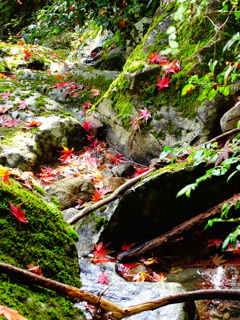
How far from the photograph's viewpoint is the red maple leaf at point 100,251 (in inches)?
122

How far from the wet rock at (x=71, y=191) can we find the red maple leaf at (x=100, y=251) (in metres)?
0.82

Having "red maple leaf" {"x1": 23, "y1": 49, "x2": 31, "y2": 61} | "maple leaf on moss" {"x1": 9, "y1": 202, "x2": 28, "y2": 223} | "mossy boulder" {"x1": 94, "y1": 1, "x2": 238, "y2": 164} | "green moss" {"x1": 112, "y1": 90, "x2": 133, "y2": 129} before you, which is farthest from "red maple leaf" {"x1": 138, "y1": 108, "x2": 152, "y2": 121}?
"red maple leaf" {"x1": 23, "y1": 49, "x2": 31, "y2": 61}

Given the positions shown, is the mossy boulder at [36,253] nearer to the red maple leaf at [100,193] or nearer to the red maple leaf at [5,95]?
Answer: the red maple leaf at [100,193]

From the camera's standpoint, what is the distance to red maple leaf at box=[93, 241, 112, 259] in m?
3.11

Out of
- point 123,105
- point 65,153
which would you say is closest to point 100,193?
point 65,153

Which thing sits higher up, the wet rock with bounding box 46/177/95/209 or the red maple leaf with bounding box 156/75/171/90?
the red maple leaf with bounding box 156/75/171/90

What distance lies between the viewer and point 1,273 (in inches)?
62.3

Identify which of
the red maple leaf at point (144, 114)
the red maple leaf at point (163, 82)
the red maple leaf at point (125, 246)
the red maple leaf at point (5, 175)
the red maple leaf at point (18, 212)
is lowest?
the red maple leaf at point (125, 246)

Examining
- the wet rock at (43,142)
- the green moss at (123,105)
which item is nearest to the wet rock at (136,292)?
the wet rock at (43,142)

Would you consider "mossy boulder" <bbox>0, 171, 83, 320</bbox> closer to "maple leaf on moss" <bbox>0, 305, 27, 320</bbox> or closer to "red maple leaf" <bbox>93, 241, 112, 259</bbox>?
"maple leaf on moss" <bbox>0, 305, 27, 320</bbox>

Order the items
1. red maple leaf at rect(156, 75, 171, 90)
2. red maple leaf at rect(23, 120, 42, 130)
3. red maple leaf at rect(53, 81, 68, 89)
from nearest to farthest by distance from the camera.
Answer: red maple leaf at rect(156, 75, 171, 90) < red maple leaf at rect(23, 120, 42, 130) < red maple leaf at rect(53, 81, 68, 89)

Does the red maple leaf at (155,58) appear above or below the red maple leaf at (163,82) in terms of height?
above

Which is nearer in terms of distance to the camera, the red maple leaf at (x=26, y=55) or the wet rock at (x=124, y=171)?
the wet rock at (x=124, y=171)

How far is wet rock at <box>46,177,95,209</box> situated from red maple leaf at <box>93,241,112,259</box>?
82 cm
